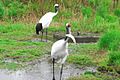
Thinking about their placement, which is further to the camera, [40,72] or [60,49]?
[40,72]

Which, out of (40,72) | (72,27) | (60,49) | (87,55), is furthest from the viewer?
(72,27)

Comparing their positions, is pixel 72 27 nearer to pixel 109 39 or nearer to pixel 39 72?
pixel 109 39

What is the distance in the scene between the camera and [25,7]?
59.9 feet

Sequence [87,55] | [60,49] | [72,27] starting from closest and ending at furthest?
1. [60,49]
2. [87,55]
3. [72,27]

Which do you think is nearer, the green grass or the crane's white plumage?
the crane's white plumage

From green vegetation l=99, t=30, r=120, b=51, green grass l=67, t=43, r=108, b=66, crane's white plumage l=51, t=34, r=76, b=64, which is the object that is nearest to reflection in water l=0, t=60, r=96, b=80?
green grass l=67, t=43, r=108, b=66

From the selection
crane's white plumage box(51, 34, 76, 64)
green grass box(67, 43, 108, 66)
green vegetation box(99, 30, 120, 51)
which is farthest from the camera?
green vegetation box(99, 30, 120, 51)

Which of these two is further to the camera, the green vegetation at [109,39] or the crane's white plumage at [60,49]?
the green vegetation at [109,39]

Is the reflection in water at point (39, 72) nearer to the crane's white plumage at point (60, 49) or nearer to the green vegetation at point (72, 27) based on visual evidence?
the green vegetation at point (72, 27)

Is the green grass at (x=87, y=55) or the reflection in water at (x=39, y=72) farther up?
the green grass at (x=87, y=55)

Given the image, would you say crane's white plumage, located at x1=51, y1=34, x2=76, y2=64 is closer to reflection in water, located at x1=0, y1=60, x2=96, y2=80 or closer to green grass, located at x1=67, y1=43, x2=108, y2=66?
reflection in water, located at x1=0, y1=60, x2=96, y2=80

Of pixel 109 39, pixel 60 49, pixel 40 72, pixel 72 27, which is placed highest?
pixel 60 49

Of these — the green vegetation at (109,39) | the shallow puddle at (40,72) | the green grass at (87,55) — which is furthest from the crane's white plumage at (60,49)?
the green vegetation at (109,39)

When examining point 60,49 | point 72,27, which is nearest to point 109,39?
point 60,49
